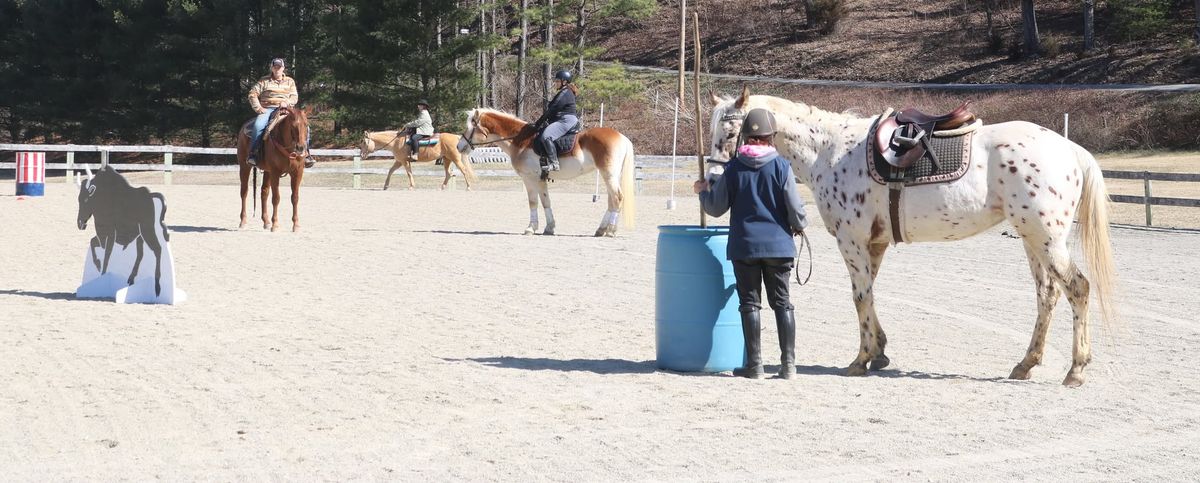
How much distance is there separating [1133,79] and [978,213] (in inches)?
1843

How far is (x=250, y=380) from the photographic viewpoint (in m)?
8.52

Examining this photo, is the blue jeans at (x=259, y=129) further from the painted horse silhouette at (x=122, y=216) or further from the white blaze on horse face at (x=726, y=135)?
the white blaze on horse face at (x=726, y=135)

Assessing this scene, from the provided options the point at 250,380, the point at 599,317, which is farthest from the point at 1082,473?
the point at 599,317

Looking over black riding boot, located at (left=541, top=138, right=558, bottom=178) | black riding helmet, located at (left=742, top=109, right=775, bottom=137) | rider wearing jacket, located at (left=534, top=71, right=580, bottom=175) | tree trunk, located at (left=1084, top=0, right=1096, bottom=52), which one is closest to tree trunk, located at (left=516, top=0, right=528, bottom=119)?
tree trunk, located at (left=1084, top=0, right=1096, bottom=52)

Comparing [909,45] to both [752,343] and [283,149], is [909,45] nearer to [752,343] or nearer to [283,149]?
[283,149]

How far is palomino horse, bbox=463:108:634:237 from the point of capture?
19688mm

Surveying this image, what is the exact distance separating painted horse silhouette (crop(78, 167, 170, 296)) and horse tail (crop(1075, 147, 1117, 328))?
8.09 metres

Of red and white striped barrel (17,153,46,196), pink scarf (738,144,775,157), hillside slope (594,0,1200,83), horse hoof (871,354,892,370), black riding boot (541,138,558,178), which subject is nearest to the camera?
pink scarf (738,144,775,157)

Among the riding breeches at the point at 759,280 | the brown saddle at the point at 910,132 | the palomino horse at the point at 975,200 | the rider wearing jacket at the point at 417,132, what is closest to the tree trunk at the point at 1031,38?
the rider wearing jacket at the point at 417,132

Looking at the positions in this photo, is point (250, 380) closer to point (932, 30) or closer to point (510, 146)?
point (510, 146)

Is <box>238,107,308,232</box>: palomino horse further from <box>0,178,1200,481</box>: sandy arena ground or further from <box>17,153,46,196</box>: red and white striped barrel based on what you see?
<box>17,153,46,196</box>: red and white striped barrel

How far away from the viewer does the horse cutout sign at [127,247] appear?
1238cm

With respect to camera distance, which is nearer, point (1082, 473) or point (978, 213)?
point (1082, 473)

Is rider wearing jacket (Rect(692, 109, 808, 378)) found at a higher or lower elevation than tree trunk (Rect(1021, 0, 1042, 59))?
lower
